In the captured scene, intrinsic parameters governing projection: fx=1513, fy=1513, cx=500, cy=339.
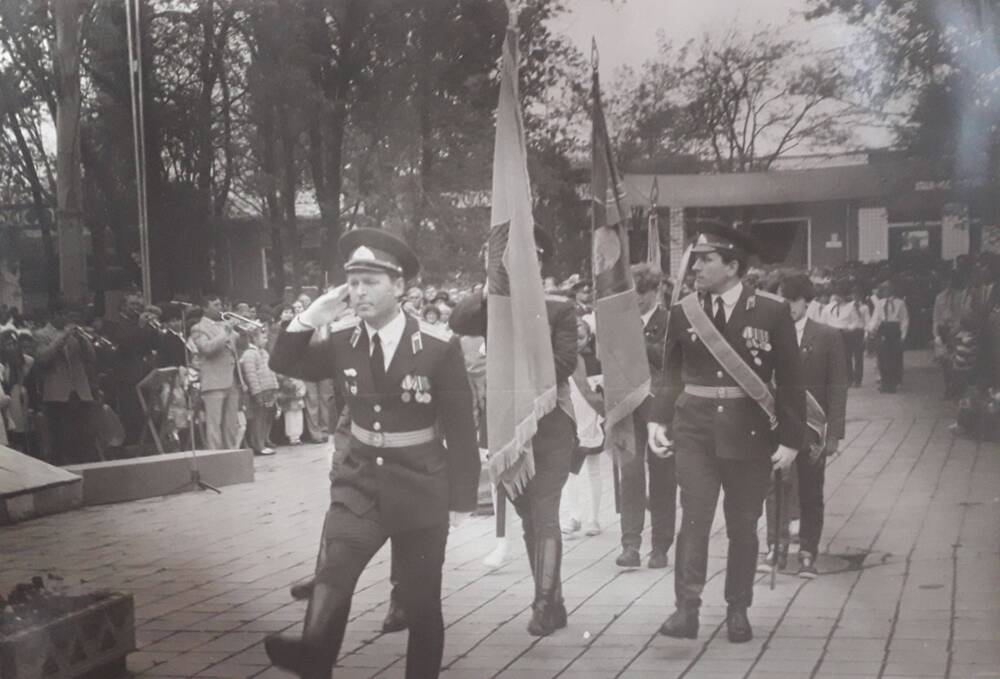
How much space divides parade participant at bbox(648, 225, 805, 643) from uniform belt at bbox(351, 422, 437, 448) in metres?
1.21

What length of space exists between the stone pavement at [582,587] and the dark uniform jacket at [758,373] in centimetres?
30

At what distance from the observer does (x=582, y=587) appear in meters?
5.89

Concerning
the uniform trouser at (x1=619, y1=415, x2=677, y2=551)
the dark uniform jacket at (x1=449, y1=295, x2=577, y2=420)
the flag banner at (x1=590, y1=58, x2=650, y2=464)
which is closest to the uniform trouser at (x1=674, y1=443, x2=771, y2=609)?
the flag banner at (x1=590, y1=58, x2=650, y2=464)

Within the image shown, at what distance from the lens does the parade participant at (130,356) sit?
17.9 ft

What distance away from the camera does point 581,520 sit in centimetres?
689

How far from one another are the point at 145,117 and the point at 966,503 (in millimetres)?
3248

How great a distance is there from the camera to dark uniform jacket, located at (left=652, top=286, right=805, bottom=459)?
5.55m

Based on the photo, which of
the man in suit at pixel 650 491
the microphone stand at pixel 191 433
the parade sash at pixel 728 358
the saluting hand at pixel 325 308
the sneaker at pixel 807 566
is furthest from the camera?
the sneaker at pixel 807 566

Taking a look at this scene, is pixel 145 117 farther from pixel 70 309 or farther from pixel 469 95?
pixel 469 95

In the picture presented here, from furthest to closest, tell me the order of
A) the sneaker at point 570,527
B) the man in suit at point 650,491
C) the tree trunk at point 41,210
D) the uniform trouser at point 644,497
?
the sneaker at point 570,527, the uniform trouser at point 644,497, the man in suit at point 650,491, the tree trunk at point 41,210

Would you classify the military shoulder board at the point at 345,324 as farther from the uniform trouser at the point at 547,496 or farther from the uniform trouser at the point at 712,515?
the uniform trouser at the point at 712,515

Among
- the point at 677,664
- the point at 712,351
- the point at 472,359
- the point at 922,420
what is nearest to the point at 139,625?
the point at 472,359

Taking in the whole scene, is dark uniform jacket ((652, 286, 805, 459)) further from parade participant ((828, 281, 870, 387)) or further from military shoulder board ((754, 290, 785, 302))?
parade participant ((828, 281, 870, 387))

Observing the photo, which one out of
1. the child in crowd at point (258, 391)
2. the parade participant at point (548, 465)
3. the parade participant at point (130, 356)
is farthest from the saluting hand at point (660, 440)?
the parade participant at point (130, 356)
